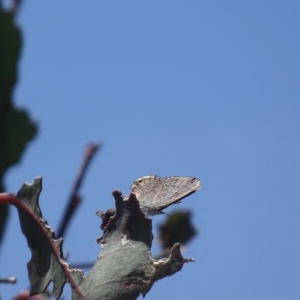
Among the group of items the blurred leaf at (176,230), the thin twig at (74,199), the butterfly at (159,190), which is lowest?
the blurred leaf at (176,230)

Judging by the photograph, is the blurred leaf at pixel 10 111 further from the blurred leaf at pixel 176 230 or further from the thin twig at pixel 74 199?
the blurred leaf at pixel 176 230

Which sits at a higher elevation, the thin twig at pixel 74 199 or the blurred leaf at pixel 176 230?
the thin twig at pixel 74 199

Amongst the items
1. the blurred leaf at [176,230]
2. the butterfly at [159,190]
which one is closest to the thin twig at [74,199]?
the butterfly at [159,190]

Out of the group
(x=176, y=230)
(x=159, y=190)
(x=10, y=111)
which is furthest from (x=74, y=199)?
(x=176, y=230)

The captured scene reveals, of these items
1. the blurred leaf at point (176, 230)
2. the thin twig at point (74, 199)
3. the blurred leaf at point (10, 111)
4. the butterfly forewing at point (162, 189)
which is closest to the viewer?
the butterfly forewing at point (162, 189)

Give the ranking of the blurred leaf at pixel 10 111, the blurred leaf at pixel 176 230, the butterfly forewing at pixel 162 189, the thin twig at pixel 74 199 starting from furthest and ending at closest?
the blurred leaf at pixel 176 230
the blurred leaf at pixel 10 111
the thin twig at pixel 74 199
the butterfly forewing at pixel 162 189

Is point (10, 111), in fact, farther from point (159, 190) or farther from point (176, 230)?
point (176, 230)

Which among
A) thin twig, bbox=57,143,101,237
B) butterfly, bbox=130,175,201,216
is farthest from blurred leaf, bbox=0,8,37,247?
butterfly, bbox=130,175,201,216

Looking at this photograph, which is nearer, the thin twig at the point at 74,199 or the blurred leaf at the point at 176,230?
the thin twig at the point at 74,199
